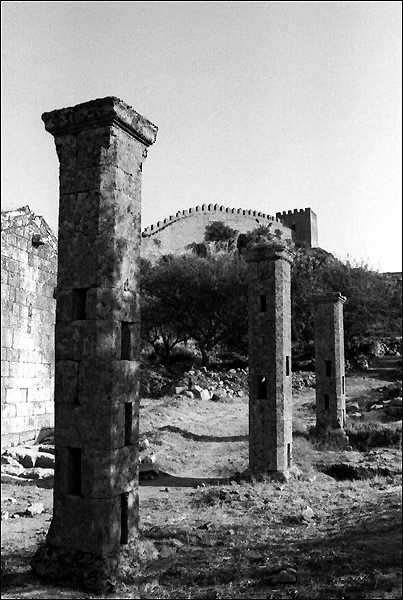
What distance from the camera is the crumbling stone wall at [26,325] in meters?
13.0

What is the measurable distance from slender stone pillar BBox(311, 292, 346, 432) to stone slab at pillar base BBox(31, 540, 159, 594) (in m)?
12.6

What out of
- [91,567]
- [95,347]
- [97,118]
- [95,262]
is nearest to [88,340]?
[95,347]

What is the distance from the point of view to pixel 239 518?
9.05 metres

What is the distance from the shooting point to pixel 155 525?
8.49 meters

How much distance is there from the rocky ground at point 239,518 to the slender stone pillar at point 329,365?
0.83 m

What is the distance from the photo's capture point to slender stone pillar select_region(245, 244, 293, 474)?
12.1 meters

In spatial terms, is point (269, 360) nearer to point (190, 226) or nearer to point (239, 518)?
point (239, 518)

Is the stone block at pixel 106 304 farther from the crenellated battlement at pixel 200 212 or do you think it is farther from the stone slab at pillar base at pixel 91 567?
the crenellated battlement at pixel 200 212

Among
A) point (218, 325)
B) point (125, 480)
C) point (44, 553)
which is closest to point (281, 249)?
point (125, 480)

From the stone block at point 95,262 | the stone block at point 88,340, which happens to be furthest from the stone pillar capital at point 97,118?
the stone block at point 88,340

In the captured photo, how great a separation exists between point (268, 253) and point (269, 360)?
7.91 feet

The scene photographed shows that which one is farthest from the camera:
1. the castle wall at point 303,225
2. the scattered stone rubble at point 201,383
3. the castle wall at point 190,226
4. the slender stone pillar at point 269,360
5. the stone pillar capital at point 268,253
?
the castle wall at point 303,225

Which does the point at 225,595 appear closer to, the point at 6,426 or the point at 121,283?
the point at 121,283

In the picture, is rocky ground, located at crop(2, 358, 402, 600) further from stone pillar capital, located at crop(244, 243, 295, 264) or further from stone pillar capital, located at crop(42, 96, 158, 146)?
stone pillar capital, located at crop(42, 96, 158, 146)
